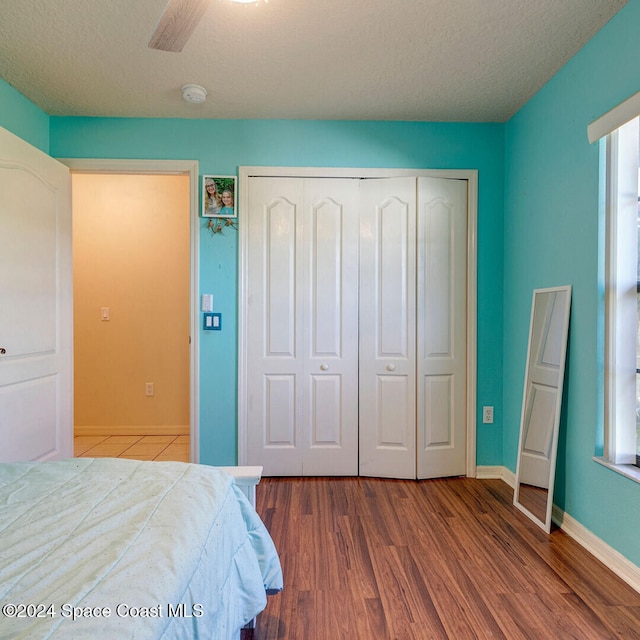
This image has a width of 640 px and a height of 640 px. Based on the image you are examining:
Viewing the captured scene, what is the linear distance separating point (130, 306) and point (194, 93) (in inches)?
87.3

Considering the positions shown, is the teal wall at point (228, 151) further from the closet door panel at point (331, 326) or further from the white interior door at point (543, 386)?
the white interior door at point (543, 386)

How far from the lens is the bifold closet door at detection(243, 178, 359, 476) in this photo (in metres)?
2.82

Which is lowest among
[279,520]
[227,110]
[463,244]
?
[279,520]

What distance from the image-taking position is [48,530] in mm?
913

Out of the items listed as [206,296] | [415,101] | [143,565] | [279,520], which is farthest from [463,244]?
[143,565]

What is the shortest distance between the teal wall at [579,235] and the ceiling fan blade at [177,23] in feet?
5.95

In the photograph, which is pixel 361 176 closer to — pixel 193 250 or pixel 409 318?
pixel 409 318

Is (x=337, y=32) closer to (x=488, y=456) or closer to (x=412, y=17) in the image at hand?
(x=412, y=17)

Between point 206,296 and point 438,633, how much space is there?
2.25 metres

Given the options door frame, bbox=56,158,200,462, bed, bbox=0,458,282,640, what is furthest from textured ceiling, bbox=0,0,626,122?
bed, bbox=0,458,282,640

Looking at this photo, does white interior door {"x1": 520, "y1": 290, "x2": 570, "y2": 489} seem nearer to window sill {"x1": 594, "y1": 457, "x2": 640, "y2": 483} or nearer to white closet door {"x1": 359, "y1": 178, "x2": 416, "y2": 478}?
window sill {"x1": 594, "y1": 457, "x2": 640, "y2": 483}

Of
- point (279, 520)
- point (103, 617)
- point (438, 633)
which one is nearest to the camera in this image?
point (103, 617)

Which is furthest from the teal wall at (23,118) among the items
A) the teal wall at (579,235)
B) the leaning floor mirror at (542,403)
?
the leaning floor mirror at (542,403)

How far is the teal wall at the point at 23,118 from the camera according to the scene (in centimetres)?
238
